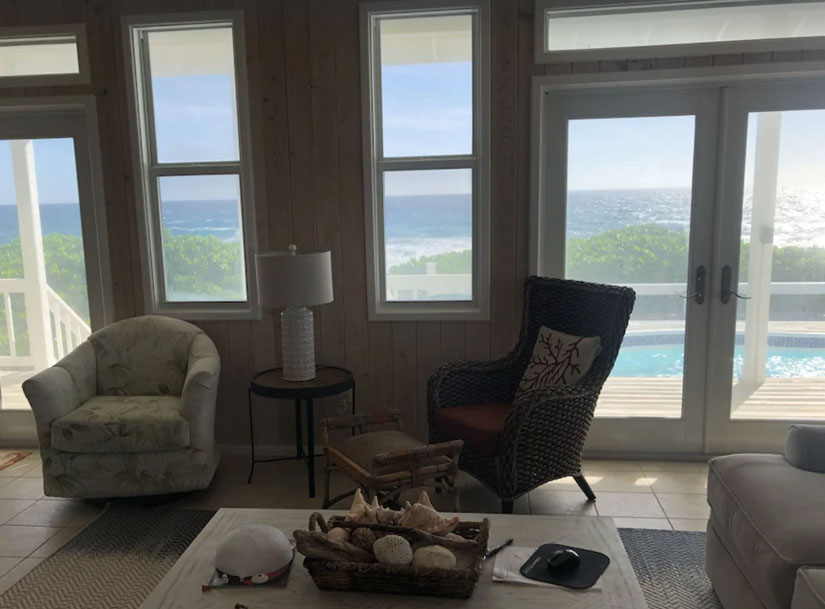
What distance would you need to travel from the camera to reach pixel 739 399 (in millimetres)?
3422

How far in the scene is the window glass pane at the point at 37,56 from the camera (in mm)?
3529

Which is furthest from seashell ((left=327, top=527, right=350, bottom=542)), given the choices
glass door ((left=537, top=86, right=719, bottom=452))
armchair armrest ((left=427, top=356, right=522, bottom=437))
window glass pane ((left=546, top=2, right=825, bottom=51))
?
window glass pane ((left=546, top=2, right=825, bottom=51))

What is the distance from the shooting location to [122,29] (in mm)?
3393

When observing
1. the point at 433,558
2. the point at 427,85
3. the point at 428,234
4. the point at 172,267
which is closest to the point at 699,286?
the point at 428,234

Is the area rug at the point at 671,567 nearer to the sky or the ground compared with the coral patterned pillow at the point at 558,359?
nearer to the ground

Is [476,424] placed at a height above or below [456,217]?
below

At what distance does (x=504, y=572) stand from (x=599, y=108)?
8.25 feet

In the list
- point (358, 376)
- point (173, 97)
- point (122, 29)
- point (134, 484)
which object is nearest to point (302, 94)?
point (173, 97)

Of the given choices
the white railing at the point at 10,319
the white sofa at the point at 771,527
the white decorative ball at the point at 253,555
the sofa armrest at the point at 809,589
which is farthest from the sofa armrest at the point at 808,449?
the white railing at the point at 10,319

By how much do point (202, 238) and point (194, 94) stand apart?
2.63 feet

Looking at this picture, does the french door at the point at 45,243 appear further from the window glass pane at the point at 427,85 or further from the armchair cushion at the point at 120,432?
the window glass pane at the point at 427,85

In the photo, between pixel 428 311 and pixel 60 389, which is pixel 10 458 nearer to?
pixel 60 389

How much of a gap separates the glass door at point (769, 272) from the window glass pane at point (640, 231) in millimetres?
201

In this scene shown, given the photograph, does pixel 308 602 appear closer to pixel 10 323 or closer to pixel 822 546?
pixel 822 546
